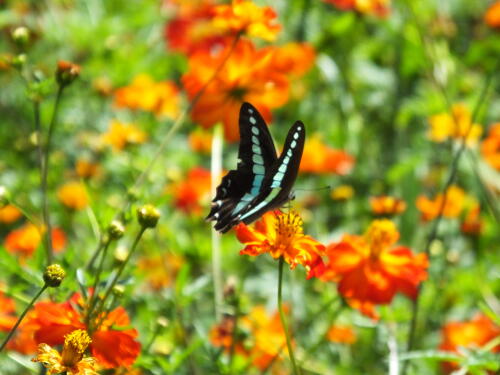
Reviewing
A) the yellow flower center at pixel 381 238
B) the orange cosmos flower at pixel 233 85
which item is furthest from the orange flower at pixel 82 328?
the orange cosmos flower at pixel 233 85

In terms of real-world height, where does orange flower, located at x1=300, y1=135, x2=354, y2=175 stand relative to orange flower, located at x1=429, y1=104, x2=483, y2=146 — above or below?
below

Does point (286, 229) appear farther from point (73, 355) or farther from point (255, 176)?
point (73, 355)

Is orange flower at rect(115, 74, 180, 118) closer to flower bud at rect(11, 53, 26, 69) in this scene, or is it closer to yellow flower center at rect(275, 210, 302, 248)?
flower bud at rect(11, 53, 26, 69)

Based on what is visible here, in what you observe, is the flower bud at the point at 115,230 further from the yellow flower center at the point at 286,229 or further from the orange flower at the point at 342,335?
the orange flower at the point at 342,335

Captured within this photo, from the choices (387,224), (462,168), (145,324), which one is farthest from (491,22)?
(145,324)

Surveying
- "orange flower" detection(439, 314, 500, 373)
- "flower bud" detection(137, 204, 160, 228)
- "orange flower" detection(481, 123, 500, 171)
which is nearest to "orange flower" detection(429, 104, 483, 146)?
"orange flower" detection(481, 123, 500, 171)

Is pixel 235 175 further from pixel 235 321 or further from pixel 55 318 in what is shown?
pixel 55 318

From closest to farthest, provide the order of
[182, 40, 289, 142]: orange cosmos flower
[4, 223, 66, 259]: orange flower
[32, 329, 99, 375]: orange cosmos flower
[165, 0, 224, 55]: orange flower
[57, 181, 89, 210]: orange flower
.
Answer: [32, 329, 99, 375]: orange cosmos flower → [182, 40, 289, 142]: orange cosmos flower → [4, 223, 66, 259]: orange flower → [57, 181, 89, 210]: orange flower → [165, 0, 224, 55]: orange flower
